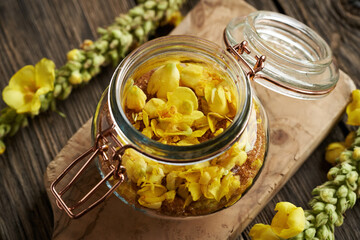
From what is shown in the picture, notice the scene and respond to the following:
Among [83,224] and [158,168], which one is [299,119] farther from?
[83,224]

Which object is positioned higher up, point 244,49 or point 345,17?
point 244,49

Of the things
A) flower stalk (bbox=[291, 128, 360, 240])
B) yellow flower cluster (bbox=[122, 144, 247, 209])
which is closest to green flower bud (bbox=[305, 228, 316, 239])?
flower stalk (bbox=[291, 128, 360, 240])

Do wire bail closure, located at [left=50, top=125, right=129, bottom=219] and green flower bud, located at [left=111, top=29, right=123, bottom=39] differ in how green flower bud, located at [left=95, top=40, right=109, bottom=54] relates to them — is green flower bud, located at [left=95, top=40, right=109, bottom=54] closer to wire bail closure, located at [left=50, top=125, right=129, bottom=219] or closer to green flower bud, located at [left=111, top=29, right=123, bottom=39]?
green flower bud, located at [left=111, top=29, right=123, bottom=39]

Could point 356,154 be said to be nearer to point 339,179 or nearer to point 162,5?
point 339,179

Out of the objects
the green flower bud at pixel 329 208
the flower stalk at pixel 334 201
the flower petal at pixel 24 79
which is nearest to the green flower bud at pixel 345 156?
the flower stalk at pixel 334 201

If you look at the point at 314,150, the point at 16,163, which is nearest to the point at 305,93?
the point at 314,150

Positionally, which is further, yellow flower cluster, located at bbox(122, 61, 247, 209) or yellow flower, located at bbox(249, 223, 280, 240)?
yellow flower, located at bbox(249, 223, 280, 240)

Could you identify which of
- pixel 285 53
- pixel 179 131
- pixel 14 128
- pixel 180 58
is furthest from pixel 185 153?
pixel 14 128
